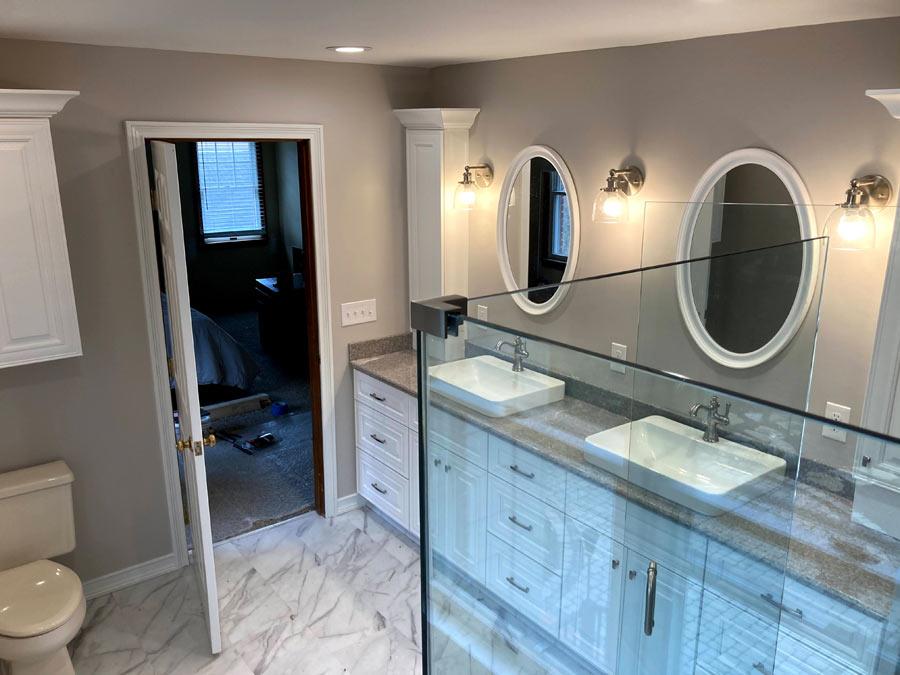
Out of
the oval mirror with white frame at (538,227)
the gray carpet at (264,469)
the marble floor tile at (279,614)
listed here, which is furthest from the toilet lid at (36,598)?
the oval mirror with white frame at (538,227)

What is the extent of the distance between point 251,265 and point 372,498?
4310 millimetres

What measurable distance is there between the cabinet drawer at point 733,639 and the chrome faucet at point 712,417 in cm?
55

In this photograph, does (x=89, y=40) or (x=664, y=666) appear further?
(x=89, y=40)

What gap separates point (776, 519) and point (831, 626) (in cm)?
29

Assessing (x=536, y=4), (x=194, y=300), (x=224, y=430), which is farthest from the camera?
(x=194, y=300)

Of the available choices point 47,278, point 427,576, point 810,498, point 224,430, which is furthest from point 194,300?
point 810,498

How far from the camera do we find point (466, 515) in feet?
6.08

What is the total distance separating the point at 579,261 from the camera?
3.07 meters

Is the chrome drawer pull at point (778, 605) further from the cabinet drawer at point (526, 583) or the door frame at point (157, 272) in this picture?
the door frame at point (157, 272)

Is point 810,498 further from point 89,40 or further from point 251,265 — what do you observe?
point 251,265

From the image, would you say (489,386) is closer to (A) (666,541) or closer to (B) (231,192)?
(A) (666,541)

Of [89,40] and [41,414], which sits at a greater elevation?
[89,40]

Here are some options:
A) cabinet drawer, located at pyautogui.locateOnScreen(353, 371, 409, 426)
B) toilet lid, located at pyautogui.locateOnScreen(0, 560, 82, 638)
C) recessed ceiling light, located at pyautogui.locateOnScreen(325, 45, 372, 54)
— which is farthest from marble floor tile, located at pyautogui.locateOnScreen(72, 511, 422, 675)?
recessed ceiling light, located at pyautogui.locateOnScreen(325, 45, 372, 54)

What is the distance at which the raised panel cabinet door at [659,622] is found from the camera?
1.57 m
